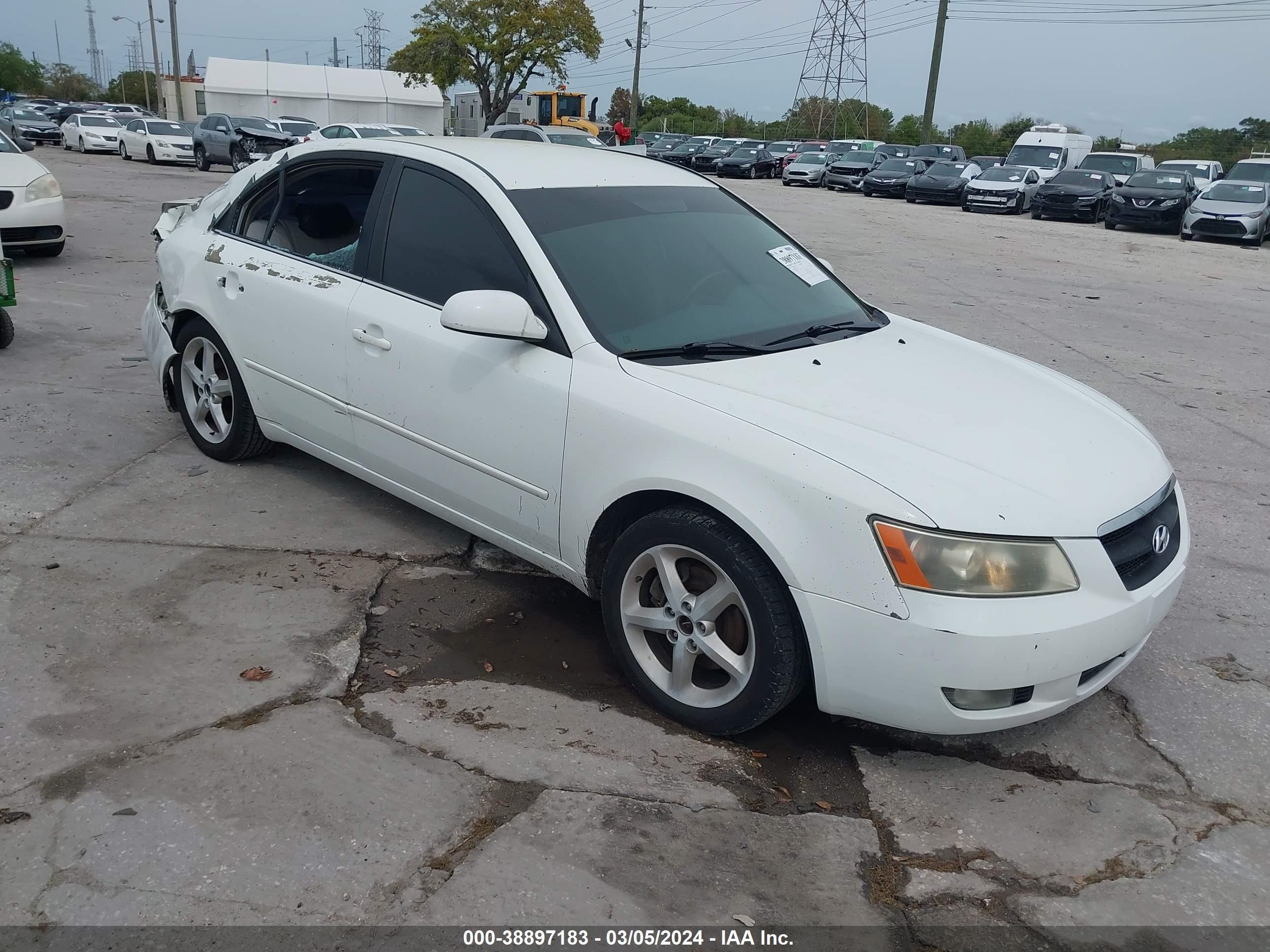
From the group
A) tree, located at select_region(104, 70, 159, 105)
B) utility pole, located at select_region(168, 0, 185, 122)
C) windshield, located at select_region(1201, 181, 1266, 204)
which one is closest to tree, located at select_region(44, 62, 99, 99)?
tree, located at select_region(104, 70, 159, 105)

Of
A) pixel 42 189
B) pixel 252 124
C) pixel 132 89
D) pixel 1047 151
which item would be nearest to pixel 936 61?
pixel 1047 151

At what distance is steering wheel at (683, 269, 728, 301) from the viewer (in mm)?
3680

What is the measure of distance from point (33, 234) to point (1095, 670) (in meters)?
10.4

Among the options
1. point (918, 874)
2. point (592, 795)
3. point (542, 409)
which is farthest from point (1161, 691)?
point (542, 409)

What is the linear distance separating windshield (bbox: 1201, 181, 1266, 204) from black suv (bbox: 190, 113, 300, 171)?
23.1m

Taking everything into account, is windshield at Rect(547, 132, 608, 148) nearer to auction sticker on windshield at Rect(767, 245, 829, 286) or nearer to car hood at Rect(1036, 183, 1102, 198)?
car hood at Rect(1036, 183, 1102, 198)

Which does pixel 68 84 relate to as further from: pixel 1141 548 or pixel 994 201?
pixel 1141 548

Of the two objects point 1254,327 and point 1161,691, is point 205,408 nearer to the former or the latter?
point 1161,691

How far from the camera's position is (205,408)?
5027 mm

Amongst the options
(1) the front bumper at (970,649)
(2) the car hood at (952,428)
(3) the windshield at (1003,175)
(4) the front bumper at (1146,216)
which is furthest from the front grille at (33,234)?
(3) the windshield at (1003,175)

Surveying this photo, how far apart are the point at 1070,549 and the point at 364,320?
8.74 feet

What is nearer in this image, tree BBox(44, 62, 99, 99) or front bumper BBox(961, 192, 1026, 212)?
front bumper BBox(961, 192, 1026, 212)

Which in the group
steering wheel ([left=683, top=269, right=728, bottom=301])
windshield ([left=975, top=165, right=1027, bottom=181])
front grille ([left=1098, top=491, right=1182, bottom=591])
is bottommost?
front grille ([left=1098, top=491, right=1182, bottom=591])

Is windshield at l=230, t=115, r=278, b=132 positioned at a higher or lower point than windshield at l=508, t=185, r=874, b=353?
higher
